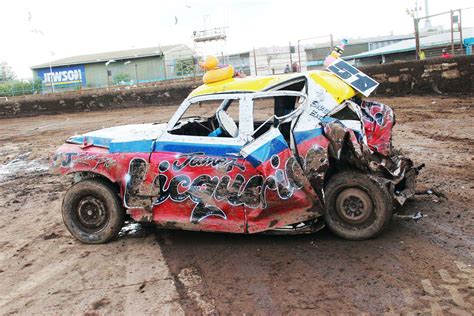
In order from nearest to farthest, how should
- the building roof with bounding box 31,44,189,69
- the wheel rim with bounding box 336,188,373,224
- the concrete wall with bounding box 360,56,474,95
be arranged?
the wheel rim with bounding box 336,188,373,224, the concrete wall with bounding box 360,56,474,95, the building roof with bounding box 31,44,189,69

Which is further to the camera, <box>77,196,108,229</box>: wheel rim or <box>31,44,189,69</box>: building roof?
<box>31,44,189,69</box>: building roof

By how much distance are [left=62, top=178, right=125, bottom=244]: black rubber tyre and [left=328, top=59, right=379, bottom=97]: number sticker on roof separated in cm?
319

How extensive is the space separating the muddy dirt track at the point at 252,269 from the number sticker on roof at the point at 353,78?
166 cm

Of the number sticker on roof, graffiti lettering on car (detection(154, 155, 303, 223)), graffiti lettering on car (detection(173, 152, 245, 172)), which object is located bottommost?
graffiti lettering on car (detection(154, 155, 303, 223))

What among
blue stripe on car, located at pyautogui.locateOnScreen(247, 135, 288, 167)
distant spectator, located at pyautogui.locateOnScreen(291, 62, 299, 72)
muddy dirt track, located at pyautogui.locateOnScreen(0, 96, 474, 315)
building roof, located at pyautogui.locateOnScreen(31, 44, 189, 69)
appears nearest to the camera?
muddy dirt track, located at pyautogui.locateOnScreen(0, 96, 474, 315)

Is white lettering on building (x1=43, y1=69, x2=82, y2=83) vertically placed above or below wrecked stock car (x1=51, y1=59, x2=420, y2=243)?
above

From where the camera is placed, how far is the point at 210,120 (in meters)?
6.57

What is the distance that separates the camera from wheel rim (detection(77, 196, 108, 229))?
19.7ft

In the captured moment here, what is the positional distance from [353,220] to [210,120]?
2.37 metres

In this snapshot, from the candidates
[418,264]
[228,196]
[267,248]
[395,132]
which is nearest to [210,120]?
[228,196]

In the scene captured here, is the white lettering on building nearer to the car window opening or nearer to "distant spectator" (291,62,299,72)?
"distant spectator" (291,62,299,72)

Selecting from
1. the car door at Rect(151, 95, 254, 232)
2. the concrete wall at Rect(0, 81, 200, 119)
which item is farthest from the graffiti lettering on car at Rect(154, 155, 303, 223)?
the concrete wall at Rect(0, 81, 200, 119)

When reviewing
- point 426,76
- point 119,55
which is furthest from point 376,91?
point 119,55

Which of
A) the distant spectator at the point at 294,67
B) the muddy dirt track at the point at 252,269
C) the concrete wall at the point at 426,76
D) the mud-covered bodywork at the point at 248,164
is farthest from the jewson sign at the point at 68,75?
the mud-covered bodywork at the point at 248,164
